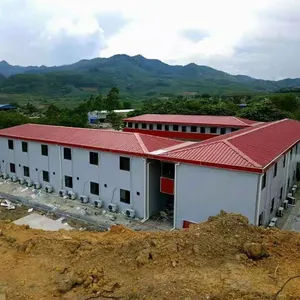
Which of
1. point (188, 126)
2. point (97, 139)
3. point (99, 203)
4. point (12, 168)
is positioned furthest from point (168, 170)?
point (188, 126)

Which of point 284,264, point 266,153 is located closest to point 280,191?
point 266,153

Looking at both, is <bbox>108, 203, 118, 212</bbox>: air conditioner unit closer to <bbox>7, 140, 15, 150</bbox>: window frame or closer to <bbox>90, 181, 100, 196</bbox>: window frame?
<bbox>90, 181, 100, 196</bbox>: window frame

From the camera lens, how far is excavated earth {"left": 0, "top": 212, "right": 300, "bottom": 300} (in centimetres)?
614

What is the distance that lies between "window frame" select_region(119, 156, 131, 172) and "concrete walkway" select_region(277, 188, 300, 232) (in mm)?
9367

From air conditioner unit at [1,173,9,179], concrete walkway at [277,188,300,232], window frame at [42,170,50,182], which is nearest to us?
concrete walkway at [277,188,300,232]

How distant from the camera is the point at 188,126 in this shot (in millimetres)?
36438

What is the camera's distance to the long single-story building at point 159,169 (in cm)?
1540

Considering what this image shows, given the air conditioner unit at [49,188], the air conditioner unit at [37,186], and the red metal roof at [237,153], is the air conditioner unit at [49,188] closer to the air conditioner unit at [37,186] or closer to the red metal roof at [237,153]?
the air conditioner unit at [37,186]

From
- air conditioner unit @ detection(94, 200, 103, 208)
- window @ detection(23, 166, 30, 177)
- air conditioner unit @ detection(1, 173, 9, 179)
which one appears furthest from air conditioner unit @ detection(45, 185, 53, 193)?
air conditioner unit @ detection(1, 173, 9, 179)

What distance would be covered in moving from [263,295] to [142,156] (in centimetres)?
1311

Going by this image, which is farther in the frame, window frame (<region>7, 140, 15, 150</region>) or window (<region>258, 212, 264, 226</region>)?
window frame (<region>7, 140, 15, 150</region>)

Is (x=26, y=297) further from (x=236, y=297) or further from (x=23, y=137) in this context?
(x=23, y=137)

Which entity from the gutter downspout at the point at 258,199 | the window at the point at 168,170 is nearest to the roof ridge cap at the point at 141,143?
the window at the point at 168,170

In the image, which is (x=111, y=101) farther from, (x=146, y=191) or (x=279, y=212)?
(x=279, y=212)
